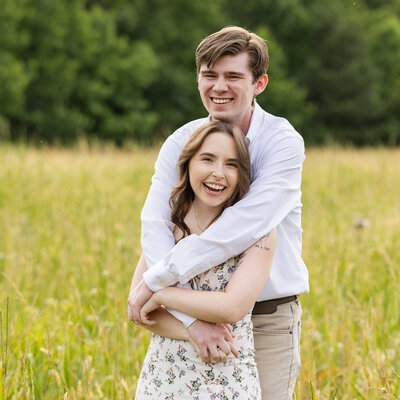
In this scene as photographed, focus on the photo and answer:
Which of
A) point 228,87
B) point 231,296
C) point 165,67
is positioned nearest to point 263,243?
point 231,296

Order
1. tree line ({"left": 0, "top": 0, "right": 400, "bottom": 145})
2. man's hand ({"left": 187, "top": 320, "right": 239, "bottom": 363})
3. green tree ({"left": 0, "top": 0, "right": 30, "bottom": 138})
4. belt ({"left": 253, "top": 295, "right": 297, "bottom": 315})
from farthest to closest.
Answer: tree line ({"left": 0, "top": 0, "right": 400, "bottom": 145}) < green tree ({"left": 0, "top": 0, "right": 30, "bottom": 138}) < belt ({"left": 253, "top": 295, "right": 297, "bottom": 315}) < man's hand ({"left": 187, "top": 320, "right": 239, "bottom": 363})

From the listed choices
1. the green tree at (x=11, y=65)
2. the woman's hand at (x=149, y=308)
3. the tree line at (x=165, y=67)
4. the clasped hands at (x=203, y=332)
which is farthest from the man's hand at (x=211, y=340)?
the green tree at (x=11, y=65)

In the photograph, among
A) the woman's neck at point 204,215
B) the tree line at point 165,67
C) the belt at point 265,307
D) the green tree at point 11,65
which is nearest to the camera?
the woman's neck at point 204,215

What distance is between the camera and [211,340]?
187 cm

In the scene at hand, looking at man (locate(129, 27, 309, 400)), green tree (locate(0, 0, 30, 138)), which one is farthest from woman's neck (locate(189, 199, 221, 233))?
green tree (locate(0, 0, 30, 138))

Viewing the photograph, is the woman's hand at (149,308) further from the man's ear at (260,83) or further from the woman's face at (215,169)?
the man's ear at (260,83)

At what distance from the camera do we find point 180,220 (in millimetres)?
2152

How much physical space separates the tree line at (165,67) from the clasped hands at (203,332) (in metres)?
19.7

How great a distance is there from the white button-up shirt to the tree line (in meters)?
19.4

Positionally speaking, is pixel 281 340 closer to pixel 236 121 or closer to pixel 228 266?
pixel 228 266

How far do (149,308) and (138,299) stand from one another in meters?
0.05

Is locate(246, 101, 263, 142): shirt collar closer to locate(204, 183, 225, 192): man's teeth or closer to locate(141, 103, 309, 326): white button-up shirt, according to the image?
locate(141, 103, 309, 326): white button-up shirt

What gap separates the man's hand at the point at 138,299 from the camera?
2031 millimetres

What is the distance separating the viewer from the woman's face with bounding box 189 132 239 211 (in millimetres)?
2035
